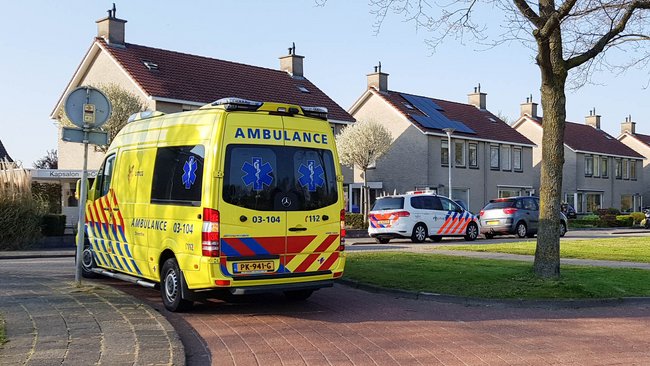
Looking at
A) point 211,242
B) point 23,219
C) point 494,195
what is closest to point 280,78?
point 494,195

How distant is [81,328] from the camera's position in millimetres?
7289

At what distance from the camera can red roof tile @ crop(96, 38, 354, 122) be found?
32.8m

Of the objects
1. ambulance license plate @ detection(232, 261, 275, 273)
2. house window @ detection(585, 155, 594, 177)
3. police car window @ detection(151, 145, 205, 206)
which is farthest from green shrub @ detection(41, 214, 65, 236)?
house window @ detection(585, 155, 594, 177)

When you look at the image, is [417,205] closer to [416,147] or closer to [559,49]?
[559,49]

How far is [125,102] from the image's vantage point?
28.2m

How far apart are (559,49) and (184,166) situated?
636 centimetres

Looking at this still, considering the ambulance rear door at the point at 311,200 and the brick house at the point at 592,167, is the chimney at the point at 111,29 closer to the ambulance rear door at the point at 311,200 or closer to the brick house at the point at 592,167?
the ambulance rear door at the point at 311,200

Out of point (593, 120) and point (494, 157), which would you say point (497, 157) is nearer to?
point (494, 157)

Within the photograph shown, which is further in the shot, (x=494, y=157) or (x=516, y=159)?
(x=516, y=159)

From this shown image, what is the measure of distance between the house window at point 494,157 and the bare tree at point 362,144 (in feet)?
40.9

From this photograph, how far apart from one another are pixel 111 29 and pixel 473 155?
24.5m

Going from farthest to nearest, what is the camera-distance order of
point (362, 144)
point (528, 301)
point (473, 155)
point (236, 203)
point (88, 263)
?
point (473, 155)
point (362, 144)
point (88, 263)
point (528, 301)
point (236, 203)

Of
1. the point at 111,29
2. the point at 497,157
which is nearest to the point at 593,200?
the point at 497,157

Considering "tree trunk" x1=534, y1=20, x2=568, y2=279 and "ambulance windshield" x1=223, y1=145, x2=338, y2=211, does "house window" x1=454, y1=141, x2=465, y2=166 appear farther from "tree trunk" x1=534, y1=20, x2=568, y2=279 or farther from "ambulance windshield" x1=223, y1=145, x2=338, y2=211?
"ambulance windshield" x1=223, y1=145, x2=338, y2=211
